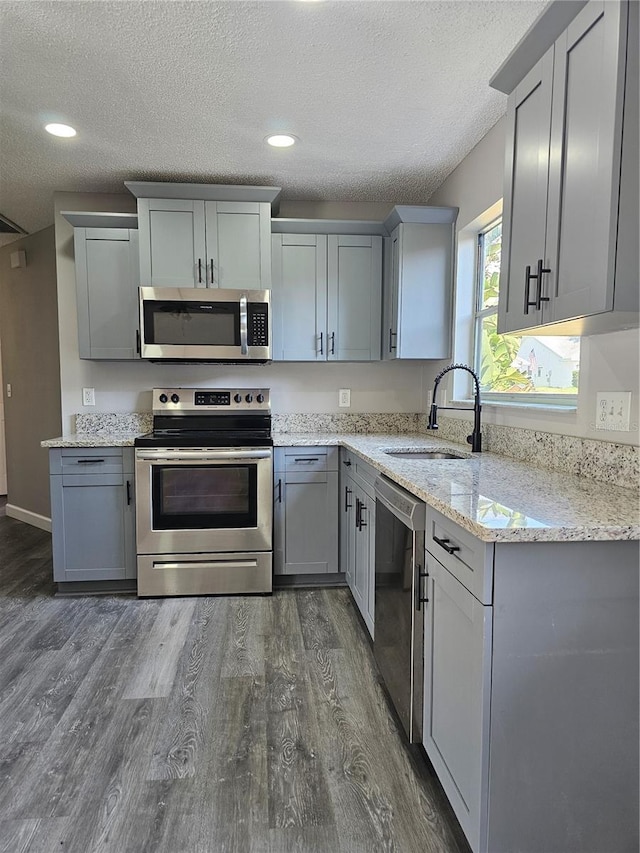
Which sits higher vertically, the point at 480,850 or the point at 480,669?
the point at 480,669

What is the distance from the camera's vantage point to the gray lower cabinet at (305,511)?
9.82 feet

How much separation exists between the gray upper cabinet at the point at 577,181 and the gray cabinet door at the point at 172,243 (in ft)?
6.32

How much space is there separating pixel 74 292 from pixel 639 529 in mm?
3419

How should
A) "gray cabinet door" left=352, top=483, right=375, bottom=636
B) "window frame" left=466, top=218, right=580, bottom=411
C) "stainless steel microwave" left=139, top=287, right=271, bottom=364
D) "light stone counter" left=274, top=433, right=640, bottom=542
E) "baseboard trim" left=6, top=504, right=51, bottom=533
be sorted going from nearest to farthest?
"light stone counter" left=274, top=433, right=640, bottom=542
"window frame" left=466, top=218, right=580, bottom=411
"gray cabinet door" left=352, top=483, right=375, bottom=636
"stainless steel microwave" left=139, top=287, right=271, bottom=364
"baseboard trim" left=6, top=504, right=51, bottom=533

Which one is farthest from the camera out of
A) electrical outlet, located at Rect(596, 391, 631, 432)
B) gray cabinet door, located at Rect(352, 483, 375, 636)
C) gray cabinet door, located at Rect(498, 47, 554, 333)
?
gray cabinet door, located at Rect(352, 483, 375, 636)

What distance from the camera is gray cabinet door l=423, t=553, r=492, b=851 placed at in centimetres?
114

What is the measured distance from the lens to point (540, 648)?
1144 millimetres

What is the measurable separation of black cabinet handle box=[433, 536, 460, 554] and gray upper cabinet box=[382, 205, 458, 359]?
1.79 meters

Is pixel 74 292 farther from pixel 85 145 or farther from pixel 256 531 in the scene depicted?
pixel 256 531

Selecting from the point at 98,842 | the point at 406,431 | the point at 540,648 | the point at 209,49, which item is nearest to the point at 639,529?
the point at 540,648

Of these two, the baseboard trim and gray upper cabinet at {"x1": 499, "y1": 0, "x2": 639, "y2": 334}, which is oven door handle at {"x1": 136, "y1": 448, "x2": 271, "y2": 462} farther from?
the baseboard trim

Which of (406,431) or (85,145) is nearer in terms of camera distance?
(85,145)

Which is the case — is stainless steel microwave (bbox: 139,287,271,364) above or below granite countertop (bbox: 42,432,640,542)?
above

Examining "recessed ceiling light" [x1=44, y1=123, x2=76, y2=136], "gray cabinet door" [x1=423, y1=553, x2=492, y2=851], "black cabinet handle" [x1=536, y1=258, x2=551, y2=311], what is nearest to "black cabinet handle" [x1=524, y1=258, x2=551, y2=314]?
"black cabinet handle" [x1=536, y1=258, x2=551, y2=311]
